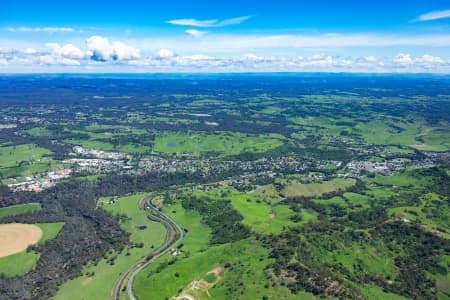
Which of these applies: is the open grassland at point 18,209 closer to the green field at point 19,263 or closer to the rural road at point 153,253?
the green field at point 19,263

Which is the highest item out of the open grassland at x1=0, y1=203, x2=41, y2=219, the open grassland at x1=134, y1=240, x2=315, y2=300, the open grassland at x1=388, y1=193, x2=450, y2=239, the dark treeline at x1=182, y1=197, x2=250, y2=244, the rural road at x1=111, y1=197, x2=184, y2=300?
the open grassland at x1=388, y1=193, x2=450, y2=239

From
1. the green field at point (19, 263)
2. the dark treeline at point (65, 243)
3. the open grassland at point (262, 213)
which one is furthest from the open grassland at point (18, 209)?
the open grassland at point (262, 213)

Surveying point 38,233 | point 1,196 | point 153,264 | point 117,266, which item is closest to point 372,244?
point 153,264

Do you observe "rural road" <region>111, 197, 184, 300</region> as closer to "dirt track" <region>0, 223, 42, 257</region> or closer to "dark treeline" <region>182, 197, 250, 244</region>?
"dark treeline" <region>182, 197, 250, 244</region>

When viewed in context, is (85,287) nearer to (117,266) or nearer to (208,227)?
(117,266)

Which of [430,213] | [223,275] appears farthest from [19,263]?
[430,213]

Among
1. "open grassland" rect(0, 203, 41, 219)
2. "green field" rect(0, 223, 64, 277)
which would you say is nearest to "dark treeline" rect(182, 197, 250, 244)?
"green field" rect(0, 223, 64, 277)
